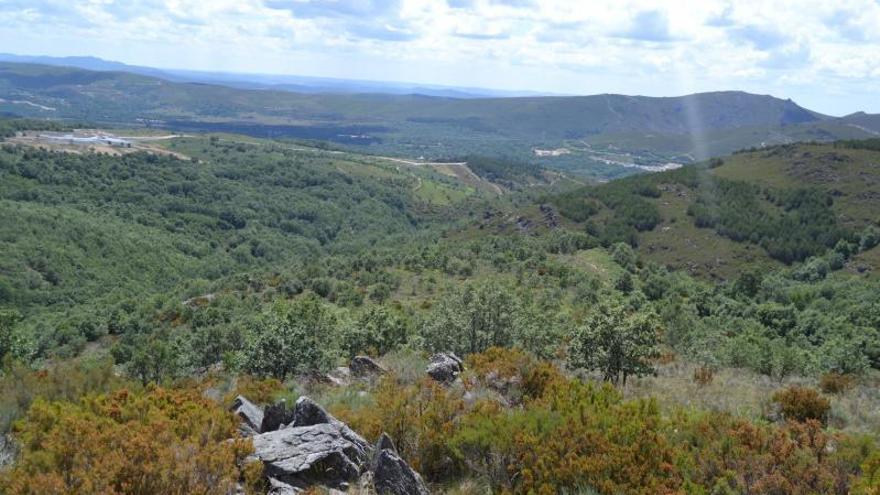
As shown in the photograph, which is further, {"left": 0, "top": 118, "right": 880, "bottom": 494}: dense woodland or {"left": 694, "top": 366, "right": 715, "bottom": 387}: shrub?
{"left": 694, "top": 366, "right": 715, "bottom": 387}: shrub

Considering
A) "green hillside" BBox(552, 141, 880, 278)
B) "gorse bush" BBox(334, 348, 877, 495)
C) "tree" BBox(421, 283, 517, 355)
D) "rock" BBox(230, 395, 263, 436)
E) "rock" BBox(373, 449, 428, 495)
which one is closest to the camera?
"gorse bush" BBox(334, 348, 877, 495)

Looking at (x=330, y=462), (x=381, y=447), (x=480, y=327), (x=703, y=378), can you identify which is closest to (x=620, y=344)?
(x=703, y=378)

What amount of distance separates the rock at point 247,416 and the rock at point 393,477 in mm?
3335

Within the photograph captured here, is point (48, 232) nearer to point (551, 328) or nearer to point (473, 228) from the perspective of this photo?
point (473, 228)

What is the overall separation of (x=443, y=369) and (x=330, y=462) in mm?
8693

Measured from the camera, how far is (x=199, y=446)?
9.24 m

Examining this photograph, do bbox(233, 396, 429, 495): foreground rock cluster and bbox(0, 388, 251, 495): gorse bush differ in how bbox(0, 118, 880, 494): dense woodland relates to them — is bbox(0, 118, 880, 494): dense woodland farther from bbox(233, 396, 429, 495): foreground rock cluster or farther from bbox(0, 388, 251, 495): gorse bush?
bbox(233, 396, 429, 495): foreground rock cluster

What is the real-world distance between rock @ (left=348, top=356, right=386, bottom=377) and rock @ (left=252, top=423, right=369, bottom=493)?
29.9 ft

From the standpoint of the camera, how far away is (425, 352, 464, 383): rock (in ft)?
58.6

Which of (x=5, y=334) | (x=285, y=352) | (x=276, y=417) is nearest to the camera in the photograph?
(x=276, y=417)

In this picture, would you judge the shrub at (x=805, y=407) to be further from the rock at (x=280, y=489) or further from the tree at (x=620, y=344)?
the rock at (x=280, y=489)

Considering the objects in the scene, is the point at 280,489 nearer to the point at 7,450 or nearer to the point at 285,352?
the point at 7,450

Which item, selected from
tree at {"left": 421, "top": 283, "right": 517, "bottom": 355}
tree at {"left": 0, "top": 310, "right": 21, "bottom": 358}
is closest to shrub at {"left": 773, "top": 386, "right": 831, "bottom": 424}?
tree at {"left": 421, "top": 283, "right": 517, "bottom": 355}

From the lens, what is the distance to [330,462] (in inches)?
387
